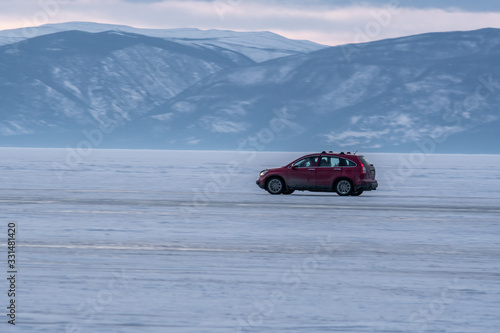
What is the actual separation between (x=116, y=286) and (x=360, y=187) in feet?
66.9

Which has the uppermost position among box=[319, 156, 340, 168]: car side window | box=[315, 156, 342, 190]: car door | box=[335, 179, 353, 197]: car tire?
box=[319, 156, 340, 168]: car side window

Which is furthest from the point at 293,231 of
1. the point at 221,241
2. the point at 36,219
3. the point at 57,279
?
the point at 57,279

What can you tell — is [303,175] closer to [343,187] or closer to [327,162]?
[327,162]

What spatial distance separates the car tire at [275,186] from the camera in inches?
1230

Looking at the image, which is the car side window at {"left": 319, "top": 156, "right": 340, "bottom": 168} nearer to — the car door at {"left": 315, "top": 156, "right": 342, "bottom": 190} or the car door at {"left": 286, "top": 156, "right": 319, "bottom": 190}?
the car door at {"left": 315, "top": 156, "right": 342, "bottom": 190}

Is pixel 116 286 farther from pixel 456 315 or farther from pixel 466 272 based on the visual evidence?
pixel 466 272

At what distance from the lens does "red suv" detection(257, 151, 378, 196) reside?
30469mm

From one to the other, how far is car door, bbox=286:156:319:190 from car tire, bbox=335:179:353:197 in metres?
0.88

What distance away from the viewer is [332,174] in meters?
30.6

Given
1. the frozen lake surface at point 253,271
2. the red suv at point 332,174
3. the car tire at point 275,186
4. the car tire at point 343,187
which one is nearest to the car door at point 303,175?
the red suv at point 332,174

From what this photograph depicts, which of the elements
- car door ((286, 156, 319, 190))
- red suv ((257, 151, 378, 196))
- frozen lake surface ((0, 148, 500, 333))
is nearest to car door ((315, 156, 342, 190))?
red suv ((257, 151, 378, 196))

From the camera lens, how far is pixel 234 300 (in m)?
9.97

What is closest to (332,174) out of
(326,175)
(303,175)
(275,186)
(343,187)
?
(326,175)

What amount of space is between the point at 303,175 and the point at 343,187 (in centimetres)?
141
